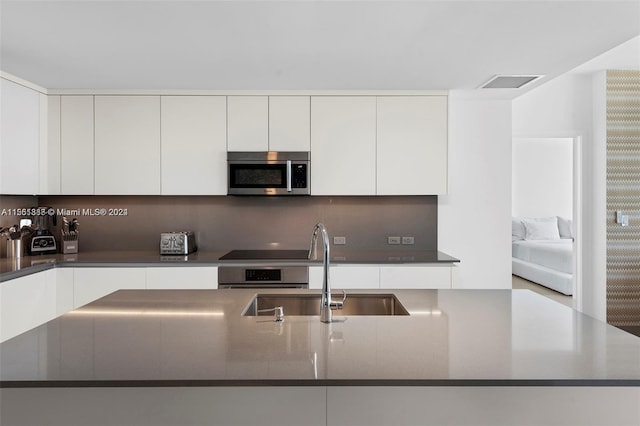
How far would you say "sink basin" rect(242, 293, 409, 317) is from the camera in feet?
7.68

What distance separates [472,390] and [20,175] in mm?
3627

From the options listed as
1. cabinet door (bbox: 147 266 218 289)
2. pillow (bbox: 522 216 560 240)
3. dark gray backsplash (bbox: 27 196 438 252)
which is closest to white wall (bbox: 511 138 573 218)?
pillow (bbox: 522 216 560 240)

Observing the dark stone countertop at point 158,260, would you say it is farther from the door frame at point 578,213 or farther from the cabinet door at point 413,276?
the door frame at point 578,213

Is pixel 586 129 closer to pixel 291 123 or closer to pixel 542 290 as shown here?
pixel 542 290

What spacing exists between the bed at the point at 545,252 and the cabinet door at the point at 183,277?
5159 mm

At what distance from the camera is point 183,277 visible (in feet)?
11.6

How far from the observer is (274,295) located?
233 centimetres

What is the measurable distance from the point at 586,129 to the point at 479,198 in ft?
5.72

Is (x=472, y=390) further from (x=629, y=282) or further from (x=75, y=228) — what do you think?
(x=629, y=282)

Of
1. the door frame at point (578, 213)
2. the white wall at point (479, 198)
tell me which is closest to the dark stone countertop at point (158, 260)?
the white wall at point (479, 198)

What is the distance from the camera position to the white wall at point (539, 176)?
890cm

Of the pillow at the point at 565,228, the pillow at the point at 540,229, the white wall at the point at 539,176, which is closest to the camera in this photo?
the pillow at the point at 540,229

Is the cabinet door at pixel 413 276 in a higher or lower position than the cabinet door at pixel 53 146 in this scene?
lower

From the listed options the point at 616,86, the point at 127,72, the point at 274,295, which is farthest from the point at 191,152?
the point at 616,86
